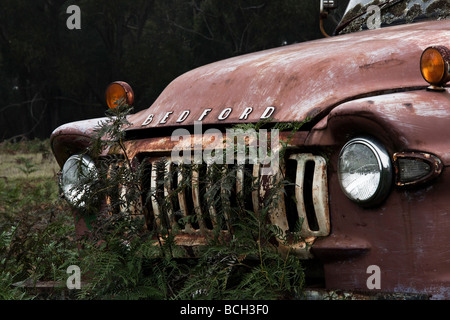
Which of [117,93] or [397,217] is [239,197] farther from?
[117,93]

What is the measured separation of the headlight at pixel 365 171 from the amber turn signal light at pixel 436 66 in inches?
13.5

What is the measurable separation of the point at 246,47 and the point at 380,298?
2659 centimetres

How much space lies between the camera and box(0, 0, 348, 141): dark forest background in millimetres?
27734

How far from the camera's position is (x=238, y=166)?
258cm

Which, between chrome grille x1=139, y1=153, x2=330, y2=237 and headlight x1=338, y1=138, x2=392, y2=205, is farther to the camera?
chrome grille x1=139, y1=153, x2=330, y2=237

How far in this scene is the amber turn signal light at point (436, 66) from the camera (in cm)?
241

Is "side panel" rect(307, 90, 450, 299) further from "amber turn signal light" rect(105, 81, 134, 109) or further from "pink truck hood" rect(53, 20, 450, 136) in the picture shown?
"amber turn signal light" rect(105, 81, 134, 109)

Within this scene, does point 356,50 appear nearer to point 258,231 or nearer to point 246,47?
point 258,231

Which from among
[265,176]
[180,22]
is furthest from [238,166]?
[180,22]

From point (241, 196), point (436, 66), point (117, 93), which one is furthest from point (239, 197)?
point (117, 93)

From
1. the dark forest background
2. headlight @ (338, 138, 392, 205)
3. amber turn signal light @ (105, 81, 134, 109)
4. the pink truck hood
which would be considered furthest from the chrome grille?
the dark forest background

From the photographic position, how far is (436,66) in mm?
2432

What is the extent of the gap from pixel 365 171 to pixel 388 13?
203 cm

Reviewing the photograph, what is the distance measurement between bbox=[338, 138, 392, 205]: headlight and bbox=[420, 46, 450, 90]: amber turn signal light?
1.13ft
